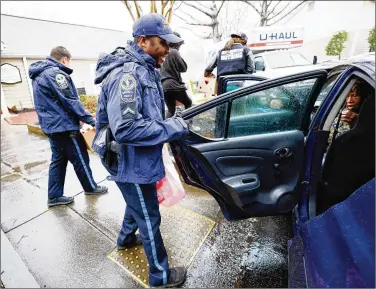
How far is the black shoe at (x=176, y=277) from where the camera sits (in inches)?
71.1

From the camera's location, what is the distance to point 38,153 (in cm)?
527

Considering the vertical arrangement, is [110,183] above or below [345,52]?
below

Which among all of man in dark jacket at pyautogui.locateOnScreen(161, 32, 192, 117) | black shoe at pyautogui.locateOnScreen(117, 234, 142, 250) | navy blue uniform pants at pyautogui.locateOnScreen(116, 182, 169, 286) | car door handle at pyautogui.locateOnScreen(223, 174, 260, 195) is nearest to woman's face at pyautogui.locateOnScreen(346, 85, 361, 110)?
car door handle at pyautogui.locateOnScreen(223, 174, 260, 195)

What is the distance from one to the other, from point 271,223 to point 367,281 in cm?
158

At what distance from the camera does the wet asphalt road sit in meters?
1.91

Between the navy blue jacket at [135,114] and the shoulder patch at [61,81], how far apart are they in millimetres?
1220

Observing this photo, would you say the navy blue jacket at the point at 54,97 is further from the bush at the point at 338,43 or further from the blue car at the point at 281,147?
the bush at the point at 338,43

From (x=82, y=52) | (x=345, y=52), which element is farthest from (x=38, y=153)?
(x=345, y=52)

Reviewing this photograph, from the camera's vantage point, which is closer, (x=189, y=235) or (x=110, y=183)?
(x=189, y=235)

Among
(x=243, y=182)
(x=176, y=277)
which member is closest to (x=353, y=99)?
(x=243, y=182)

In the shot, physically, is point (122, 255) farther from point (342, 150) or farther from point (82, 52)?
point (82, 52)

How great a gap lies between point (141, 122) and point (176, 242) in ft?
4.65

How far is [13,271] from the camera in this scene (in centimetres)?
194

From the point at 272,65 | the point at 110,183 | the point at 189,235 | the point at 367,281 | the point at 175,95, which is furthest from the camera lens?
the point at 272,65
